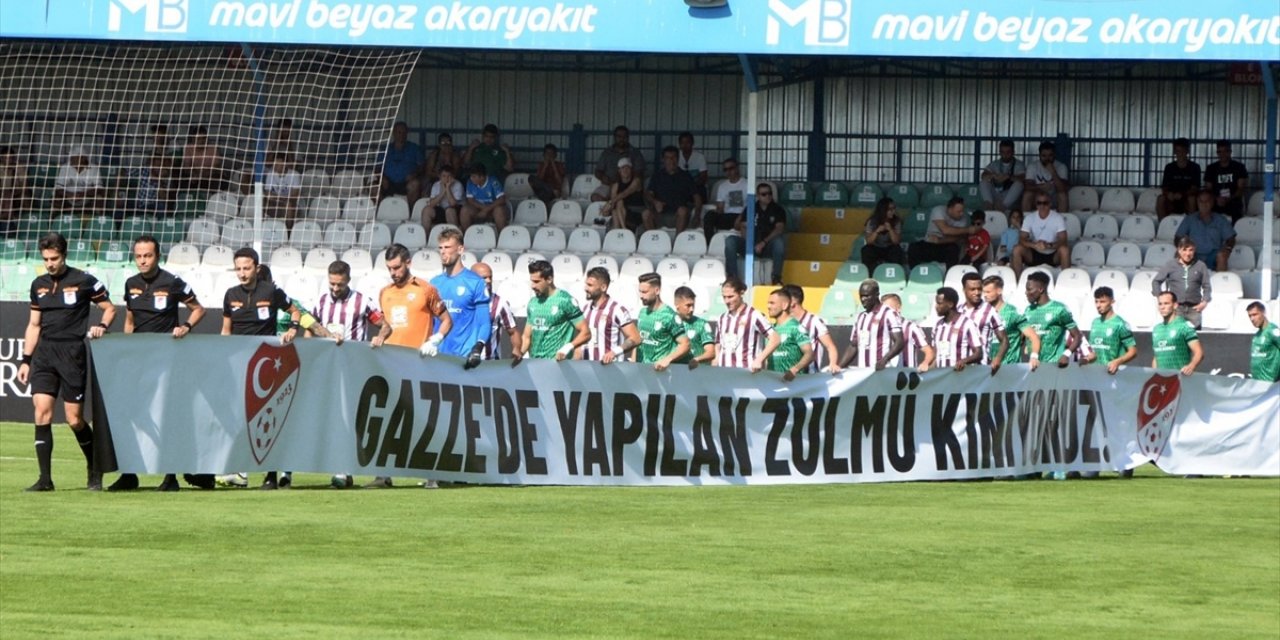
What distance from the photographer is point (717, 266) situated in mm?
24203

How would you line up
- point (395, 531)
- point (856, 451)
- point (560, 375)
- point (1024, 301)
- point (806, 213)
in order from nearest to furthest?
point (395, 531), point (560, 375), point (856, 451), point (1024, 301), point (806, 213)

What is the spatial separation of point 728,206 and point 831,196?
184cm

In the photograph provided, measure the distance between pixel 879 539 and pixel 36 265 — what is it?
A: 47.8ft

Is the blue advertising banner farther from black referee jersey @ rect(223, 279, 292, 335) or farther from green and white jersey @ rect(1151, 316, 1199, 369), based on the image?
black referee jersey @ rect(223, 279, 292, 335)

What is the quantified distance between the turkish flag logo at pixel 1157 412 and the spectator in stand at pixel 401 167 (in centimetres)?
1205

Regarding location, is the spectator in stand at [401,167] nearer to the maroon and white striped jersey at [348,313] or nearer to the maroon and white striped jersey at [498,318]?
the maroon and white striped jersey at [498,318]

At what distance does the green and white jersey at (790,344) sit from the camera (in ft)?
58.2

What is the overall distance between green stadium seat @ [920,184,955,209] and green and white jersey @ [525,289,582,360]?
36.3 feet

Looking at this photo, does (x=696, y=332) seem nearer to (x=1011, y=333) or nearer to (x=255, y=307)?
(x=1011, y=333)

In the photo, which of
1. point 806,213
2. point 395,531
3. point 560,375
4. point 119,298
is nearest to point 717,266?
point 806,213

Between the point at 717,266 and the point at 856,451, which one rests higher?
the point at 717,266

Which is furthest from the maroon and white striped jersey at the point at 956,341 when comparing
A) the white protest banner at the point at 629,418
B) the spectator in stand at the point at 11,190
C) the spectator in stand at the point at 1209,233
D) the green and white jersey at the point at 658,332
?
the spectator in stand at the point at 11,190

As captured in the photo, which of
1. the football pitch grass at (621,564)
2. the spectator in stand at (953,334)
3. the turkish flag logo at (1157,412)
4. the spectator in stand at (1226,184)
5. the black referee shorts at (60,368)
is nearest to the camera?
the football pitch grass at (621,564)

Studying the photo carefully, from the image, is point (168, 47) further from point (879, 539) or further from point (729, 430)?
point (879, 539)
